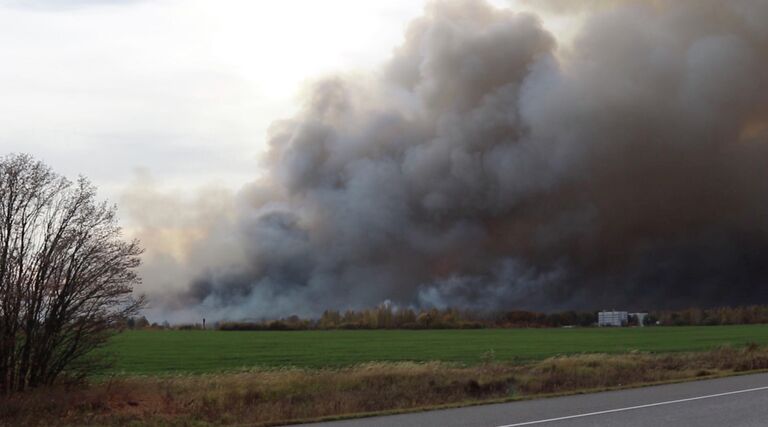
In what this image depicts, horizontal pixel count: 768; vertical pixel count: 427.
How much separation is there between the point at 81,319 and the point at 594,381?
14.3 m

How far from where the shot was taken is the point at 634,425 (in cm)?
1227

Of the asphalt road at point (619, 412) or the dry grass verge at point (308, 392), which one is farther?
the dry grass verge at point (308, 392)

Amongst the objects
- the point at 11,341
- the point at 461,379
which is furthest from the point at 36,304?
the point at 461,379

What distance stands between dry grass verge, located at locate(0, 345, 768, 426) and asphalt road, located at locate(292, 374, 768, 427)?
1.81m

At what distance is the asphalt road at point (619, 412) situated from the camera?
1273cm

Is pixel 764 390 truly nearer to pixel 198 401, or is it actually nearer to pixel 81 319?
pixel 198 401

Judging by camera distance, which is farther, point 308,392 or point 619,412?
point 308,392

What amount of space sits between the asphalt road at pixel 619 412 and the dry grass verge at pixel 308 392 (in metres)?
1.81

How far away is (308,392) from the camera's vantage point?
24.3m

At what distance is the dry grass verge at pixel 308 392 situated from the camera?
1694 cm

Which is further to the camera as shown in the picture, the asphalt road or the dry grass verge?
Answer: the dry grass verge

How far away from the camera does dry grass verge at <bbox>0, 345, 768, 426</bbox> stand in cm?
1694

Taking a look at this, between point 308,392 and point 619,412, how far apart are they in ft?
40.6

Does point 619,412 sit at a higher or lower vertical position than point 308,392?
higher
